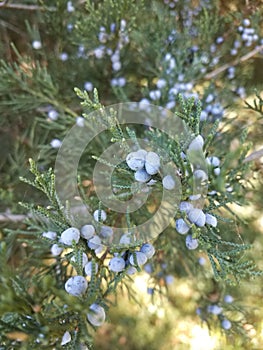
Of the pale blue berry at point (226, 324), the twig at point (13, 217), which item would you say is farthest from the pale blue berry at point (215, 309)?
the twig at point (13, 217)

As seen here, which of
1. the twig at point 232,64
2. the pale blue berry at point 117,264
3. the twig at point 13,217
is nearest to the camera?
the pale blue berry at point 117,264

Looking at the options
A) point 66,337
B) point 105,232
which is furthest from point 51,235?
point 66,337

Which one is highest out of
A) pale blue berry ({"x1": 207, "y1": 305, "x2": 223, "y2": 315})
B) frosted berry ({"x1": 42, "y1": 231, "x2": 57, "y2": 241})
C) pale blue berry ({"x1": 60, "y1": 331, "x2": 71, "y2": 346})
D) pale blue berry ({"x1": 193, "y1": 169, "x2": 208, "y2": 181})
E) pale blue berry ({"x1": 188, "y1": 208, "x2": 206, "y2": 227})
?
pale blue berry ({"x1": 193, "y1": 169, "x2": 208, "y2": 181})

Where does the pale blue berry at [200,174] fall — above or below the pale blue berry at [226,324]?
above

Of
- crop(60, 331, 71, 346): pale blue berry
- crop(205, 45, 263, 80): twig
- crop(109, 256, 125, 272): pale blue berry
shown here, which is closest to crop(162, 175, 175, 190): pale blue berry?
crop(109, 256, 125, 272): pale blue berry

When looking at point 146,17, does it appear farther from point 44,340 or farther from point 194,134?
point 44,340

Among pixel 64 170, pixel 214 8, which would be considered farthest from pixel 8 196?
pixel 214 8

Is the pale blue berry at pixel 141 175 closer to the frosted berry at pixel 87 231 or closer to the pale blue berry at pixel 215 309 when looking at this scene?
the frosted berry at pixel 87 231

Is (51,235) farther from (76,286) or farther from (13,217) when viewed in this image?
(13,217)

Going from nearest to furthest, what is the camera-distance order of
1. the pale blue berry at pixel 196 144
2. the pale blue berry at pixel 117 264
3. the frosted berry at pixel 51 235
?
the pale blue berry at pixel 196 144, the pale blue berry at pixel 117 264, the frosted berry at pixel 51 235

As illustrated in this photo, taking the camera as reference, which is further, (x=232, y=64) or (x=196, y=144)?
(x=232, y=64)

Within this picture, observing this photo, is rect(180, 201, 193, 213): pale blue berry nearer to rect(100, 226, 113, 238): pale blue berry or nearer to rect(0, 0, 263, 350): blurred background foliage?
rect(100, 226, 113, 238): pale blue berry
